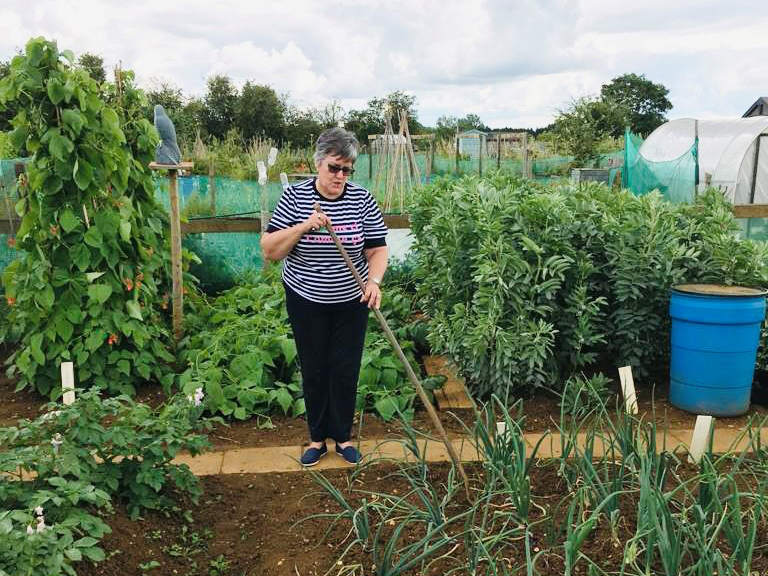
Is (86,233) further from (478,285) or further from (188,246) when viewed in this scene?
(478,285)

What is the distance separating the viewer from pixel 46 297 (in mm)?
4117

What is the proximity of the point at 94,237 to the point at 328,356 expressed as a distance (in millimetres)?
1726

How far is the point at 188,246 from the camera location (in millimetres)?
5977

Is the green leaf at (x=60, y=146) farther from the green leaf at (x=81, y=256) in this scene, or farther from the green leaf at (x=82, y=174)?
the green leaf at (x=81, y=256)

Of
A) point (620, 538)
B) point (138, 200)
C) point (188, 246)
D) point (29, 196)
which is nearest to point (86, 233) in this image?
point (29, 196)

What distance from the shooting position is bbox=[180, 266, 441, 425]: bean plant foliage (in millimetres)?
4023

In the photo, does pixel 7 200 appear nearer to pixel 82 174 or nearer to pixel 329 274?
pixel 82 174

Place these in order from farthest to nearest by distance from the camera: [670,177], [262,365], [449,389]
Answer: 1. [670,177]
2. [449,389]
3. [262,365]

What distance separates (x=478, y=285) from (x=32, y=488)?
2599mm

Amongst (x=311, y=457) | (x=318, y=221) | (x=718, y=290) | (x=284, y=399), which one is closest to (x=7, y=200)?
(x=284, y=399)

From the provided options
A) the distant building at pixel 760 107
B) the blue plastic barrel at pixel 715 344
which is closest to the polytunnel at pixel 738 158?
the blue plastic barrel at pixel 715 344

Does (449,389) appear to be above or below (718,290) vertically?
below

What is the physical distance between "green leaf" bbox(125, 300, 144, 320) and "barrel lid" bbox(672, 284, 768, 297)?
3.11 m

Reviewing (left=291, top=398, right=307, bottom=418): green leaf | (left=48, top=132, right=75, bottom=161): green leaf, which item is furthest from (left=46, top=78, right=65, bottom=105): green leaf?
(left=291, top=398, right=307, bottom=418): green leaf
